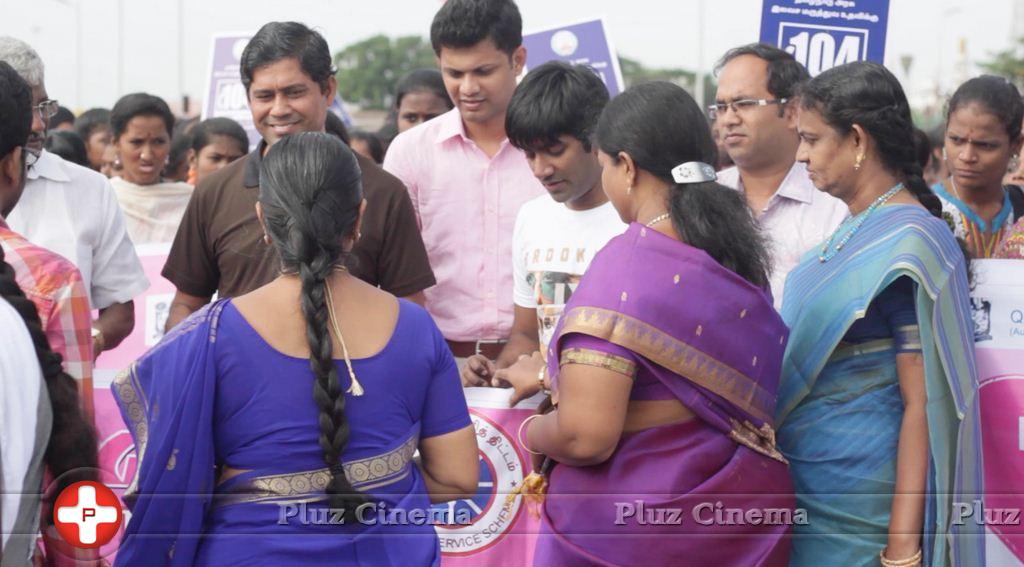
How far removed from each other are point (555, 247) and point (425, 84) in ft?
10.4

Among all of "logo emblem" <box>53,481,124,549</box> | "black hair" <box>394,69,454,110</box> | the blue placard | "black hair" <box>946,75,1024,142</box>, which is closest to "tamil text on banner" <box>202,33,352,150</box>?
"black hair" <box>394,69,454,110</box>

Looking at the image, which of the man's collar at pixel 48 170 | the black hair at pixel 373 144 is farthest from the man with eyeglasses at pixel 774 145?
the black hair at pixel 373 144

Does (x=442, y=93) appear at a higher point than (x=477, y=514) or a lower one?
higher

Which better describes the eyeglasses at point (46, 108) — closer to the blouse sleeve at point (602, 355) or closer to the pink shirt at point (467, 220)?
the pink shirt at point (467, 220)

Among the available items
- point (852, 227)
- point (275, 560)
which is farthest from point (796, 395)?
point (275, 560)

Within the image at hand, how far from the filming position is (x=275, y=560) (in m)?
2.29

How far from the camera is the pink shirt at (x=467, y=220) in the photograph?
420 cm

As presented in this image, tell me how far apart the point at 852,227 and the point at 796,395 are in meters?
0.46

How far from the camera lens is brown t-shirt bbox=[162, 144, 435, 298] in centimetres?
362

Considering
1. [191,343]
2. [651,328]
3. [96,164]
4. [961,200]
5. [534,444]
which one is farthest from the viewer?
[96,164]

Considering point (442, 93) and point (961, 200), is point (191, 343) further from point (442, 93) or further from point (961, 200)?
point (442, 93)

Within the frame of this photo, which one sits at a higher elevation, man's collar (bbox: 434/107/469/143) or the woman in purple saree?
man's collar (bbox: 434/107/469/143)

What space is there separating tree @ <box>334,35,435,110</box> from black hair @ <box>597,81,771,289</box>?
70.1 m

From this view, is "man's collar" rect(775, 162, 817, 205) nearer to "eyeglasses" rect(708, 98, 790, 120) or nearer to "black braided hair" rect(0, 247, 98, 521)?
"eyeglasses" rect(708, 98, 790, 120)
